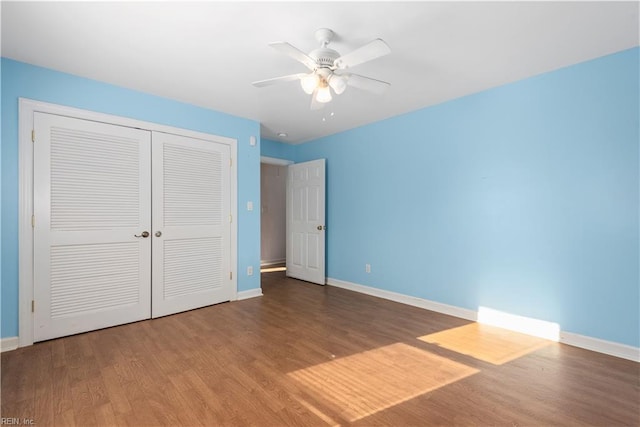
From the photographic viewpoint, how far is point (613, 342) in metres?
2.49

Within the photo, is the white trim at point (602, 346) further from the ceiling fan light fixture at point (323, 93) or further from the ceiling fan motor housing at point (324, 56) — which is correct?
the ceiling fan motor housing at point (324, 56)

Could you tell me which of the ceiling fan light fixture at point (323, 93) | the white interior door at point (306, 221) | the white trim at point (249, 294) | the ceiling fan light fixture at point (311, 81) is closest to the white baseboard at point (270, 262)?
the white interior door at point (306, 221)

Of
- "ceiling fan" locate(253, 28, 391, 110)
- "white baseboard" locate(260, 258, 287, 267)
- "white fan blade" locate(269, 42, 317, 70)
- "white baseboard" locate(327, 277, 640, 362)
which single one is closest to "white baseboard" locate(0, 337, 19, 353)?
"ceiling fan" locate(253, 28, 391, 110)

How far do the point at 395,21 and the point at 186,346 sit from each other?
9.88ft

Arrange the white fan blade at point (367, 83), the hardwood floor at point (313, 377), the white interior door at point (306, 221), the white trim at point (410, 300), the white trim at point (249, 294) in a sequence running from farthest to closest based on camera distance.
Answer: the white interior door at point (306, 221)
the white trim at point (249, 294)
the white trim at point (410, 300)
the white fan blade at point (367, 83)
the hardwood floor at point (313, 377)

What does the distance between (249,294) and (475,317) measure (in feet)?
9.12

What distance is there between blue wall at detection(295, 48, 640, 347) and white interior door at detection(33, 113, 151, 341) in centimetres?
291

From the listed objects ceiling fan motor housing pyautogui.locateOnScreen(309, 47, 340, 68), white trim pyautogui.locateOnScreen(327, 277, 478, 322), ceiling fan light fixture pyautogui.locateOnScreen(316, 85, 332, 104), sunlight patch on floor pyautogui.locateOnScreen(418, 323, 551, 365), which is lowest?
sunlight patch on floor pyautogui.locateOnScreen(418, 323, 551, 365)

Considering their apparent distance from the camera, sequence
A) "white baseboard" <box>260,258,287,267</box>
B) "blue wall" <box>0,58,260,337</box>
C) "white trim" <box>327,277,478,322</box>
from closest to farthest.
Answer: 1. "blue wall" <box>0,58,260,337</box>
2. "white trim" <box>327,277,478,322</box>
3. "white baseboard" <box>260,258,287,267</box>

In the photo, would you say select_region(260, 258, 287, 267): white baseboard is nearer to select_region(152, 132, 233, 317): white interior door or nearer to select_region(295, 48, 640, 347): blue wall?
select_region(152, 132, 233, 317): white interior door

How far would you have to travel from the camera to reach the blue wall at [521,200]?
2.49 metres

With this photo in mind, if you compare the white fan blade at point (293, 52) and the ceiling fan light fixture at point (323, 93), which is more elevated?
the white fan blade at point (293, 52)

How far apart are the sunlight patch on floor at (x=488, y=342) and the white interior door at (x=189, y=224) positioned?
101 inches

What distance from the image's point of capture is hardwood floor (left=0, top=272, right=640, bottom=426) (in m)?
1.74
